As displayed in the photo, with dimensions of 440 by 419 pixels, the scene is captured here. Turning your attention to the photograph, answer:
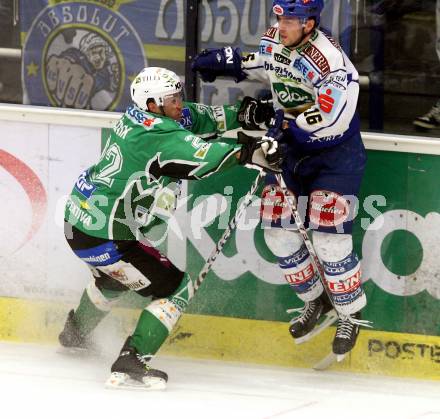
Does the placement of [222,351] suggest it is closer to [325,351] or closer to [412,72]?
[325,351]

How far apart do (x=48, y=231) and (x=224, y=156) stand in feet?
3.90

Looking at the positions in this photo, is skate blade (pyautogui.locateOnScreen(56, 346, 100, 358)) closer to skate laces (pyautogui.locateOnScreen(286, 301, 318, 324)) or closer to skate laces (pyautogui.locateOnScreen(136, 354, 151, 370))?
skate laces (pyautogui.locateOnScreen(136, 354, 151, 370))

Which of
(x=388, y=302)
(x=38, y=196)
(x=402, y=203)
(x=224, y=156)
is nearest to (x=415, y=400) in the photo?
(x=388, y=302)

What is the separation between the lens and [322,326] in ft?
16.6

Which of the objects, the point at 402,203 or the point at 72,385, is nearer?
the point at 72,385

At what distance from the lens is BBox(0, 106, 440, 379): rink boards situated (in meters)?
5.04

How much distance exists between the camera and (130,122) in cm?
464

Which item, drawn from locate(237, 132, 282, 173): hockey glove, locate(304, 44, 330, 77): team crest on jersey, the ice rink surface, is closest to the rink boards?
the ice rink surface

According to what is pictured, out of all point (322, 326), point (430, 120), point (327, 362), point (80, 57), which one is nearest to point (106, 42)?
point (80, 57)

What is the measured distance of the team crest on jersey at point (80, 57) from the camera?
529cm

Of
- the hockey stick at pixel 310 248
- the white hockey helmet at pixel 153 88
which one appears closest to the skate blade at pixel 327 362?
the hockey stick at pixel 310 248

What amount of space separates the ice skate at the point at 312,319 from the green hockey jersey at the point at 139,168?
0.73 meters

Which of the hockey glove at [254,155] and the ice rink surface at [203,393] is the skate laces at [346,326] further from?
the hockey glove at [254,155]

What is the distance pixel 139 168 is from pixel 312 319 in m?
0.99
